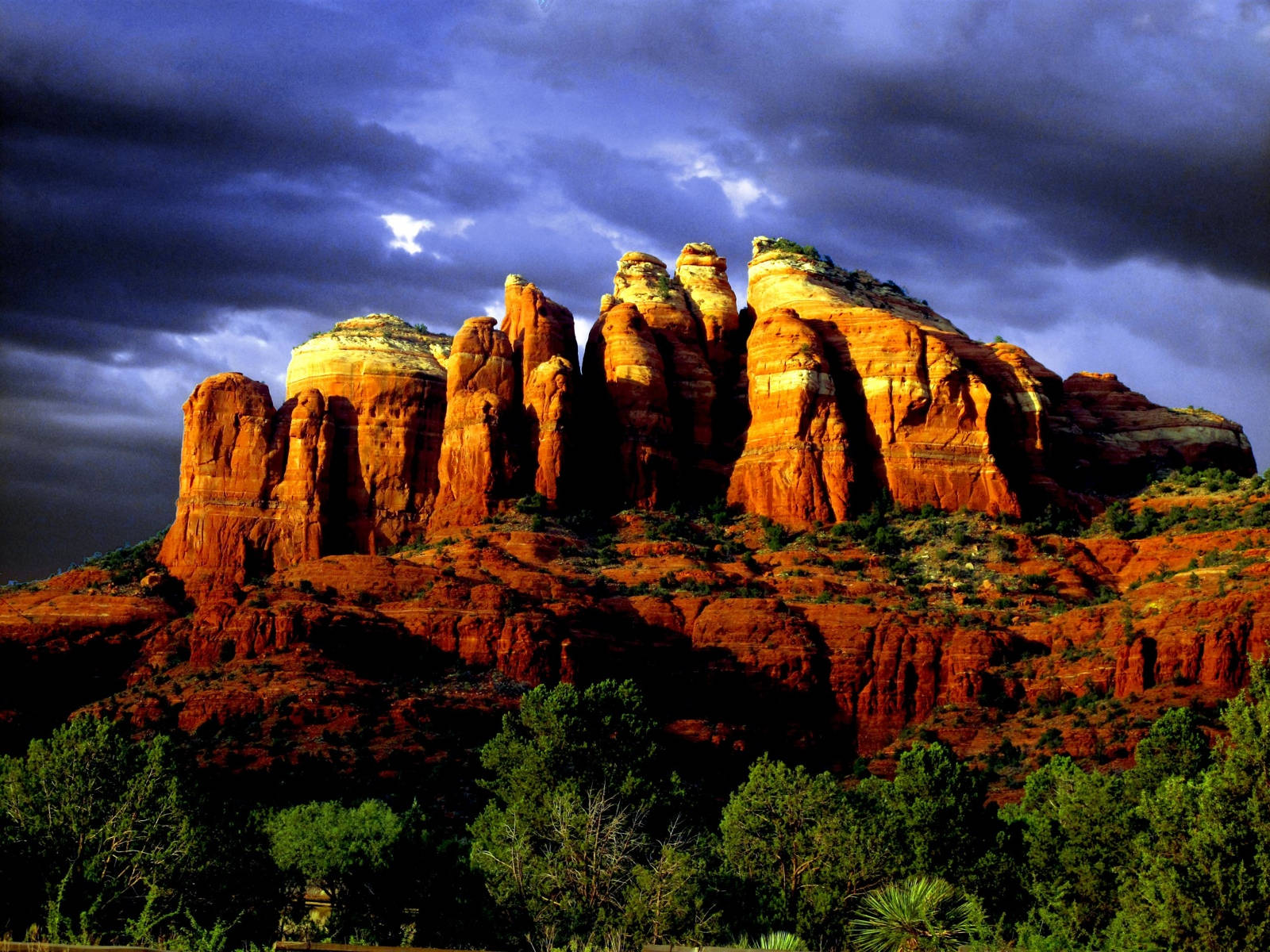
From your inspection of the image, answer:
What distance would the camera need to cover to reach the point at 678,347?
407 ft

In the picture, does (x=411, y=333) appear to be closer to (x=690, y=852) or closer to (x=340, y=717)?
(x=340, y=717)

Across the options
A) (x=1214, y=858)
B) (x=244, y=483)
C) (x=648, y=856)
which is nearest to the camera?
(x=1214, y=858)

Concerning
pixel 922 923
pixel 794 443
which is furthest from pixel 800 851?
pixel 794 443

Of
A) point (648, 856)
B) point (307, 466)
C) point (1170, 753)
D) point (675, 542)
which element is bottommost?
point (648, 856)

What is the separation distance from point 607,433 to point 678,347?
38.2ft

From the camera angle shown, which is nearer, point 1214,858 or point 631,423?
point 1214,858

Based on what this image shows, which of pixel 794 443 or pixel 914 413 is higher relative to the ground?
pixel 914 413

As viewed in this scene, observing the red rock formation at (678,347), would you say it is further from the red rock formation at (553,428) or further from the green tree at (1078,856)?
the green tree at (1078,856)

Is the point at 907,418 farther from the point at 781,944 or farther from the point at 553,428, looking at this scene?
the point at 781,944

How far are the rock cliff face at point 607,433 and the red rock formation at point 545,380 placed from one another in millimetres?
174

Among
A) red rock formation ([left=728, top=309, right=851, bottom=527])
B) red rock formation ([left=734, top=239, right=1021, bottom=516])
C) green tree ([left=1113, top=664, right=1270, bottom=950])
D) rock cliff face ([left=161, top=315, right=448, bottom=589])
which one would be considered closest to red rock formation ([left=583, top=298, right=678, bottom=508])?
red rock formation ([left=728, top=309, right=851, bottom=527])

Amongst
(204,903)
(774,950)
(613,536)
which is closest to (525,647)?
(613,536)

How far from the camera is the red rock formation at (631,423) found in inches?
4503

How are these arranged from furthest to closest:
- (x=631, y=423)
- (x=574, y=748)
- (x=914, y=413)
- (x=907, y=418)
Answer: (x=631, y=423) → (x=907, y=418) → (x=914, y=413) → (x=574, y=748)
